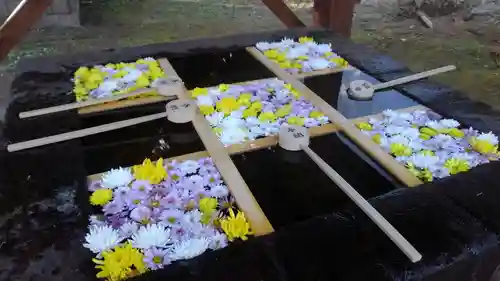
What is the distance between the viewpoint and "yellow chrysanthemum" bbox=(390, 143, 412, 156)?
3.34ft

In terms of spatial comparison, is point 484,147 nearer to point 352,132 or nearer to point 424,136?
point 424,136

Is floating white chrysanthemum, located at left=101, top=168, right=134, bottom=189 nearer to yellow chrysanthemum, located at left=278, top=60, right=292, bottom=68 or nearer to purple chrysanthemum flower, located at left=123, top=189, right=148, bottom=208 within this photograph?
purple chrysanthemum flower, located at left=123, top=189, right=148, bottom=208

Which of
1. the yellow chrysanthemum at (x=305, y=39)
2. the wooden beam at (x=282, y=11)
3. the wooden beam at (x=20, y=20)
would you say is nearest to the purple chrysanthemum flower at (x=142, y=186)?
the yellow chrysanthemum at (x=305, y=39)

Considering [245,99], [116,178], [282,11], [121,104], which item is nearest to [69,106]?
[121,104]

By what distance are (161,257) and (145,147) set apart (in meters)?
0.35

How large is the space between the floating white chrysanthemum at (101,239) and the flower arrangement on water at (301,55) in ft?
2.71

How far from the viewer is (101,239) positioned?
2.51 feet

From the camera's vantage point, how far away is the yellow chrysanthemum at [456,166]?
962 millimetres

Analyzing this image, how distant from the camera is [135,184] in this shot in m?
0.91

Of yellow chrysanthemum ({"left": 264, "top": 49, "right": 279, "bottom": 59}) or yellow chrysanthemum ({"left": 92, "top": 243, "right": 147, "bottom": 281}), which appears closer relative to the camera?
yellow chrysanthemum ({"left": 92, "top": 243, "right": 147, "bottom": 281})

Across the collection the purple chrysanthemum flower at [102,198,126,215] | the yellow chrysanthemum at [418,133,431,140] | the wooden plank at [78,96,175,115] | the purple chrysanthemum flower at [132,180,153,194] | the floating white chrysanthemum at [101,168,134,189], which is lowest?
the purple chrysanthemum flower at [102,198,126,215]

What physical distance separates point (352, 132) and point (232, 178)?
0.33m

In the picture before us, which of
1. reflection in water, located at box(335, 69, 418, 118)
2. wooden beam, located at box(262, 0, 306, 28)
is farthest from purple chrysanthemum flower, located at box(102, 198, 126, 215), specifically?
wooden beam, located at box(262, 0, 306, 28)

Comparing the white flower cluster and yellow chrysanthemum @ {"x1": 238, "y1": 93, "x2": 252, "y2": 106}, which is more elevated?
yellow chrysanthemum @ {"x1": 238, "y1": 93, "x2": 252, "y2": 106}
